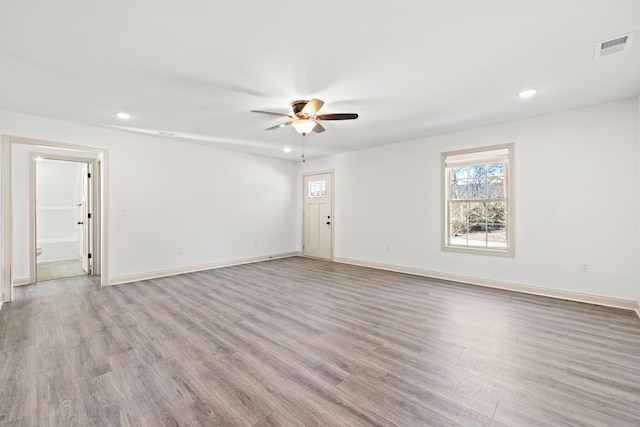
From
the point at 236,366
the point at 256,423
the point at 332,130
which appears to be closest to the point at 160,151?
the point at 332,130

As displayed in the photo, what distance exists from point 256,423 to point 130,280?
426 centimetres

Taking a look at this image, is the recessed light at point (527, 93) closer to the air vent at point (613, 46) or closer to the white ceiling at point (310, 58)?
the white ceiling at point (310, 58)

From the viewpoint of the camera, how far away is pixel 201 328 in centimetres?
286

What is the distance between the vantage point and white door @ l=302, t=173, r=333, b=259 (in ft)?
→ 22.3

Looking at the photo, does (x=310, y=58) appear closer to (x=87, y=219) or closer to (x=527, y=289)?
(x=527, y=289)

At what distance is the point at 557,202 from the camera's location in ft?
12.6

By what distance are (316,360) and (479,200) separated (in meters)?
3.81

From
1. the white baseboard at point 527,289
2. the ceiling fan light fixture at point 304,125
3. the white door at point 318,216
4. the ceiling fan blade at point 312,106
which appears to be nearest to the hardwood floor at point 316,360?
the white baseboard at point 527,289

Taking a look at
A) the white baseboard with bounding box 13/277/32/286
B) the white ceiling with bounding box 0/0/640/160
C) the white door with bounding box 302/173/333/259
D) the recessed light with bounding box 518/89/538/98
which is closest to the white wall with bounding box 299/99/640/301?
the white ceiling with bounding box 0/0/640/160

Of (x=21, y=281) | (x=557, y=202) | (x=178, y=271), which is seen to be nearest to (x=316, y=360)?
(x=557, y=202)

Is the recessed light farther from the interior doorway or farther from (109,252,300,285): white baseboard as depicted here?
the interior doorway

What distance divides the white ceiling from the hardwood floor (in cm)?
255

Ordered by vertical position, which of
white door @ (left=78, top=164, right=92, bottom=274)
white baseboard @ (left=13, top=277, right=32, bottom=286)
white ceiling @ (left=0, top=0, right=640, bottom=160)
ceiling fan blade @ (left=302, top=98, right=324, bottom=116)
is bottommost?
white baseboard @ (left=13, top=277, right=32, bottom=286)

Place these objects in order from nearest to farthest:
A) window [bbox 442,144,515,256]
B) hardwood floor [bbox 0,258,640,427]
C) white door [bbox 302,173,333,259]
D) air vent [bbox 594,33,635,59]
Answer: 1. hardwood floor [bbox 0,258,640,427]
2. air vent [bbox 594,33,635,59]
3. window [bbox 442,144,515,256]
4. white door [bbox 302,173,333,259]
